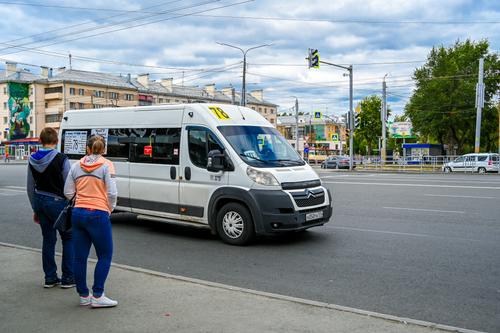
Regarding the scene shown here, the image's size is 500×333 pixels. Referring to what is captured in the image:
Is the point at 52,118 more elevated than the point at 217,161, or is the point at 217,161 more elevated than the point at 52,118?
the point at 52,118

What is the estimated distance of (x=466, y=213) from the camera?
12.5 meters

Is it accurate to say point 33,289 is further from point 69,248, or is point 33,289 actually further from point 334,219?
point 334,219

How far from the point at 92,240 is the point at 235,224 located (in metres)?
3.78

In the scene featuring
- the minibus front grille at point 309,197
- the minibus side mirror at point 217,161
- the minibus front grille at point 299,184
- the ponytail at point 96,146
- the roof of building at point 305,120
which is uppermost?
the roof of building at point 305,120

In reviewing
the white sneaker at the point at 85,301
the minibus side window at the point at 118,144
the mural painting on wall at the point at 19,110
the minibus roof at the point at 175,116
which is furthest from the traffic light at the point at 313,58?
the mural painting on wall at the point at 19,110

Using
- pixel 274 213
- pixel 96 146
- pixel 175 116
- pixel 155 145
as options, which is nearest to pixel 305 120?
pixel 155 145

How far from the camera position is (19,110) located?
94062mm

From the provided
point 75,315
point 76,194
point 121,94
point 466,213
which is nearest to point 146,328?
point 75,315

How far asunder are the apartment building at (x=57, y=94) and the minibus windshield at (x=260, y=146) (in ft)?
253

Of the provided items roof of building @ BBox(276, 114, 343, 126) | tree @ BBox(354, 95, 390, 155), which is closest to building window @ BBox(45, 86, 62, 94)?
tree @ BBox(354, 95, 390, 155)

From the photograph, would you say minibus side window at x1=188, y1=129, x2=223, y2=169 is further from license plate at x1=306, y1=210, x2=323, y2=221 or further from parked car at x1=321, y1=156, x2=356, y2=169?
parked car at x1=321, y1=156, x2=356, y2=169

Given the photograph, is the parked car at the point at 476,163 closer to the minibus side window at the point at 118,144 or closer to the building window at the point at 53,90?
the minibus side window at the point at 118,144

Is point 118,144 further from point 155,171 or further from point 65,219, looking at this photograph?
point 65,219

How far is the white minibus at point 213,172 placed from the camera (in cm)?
835
